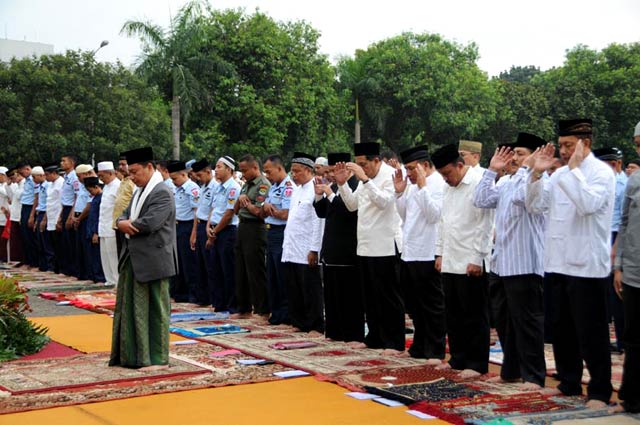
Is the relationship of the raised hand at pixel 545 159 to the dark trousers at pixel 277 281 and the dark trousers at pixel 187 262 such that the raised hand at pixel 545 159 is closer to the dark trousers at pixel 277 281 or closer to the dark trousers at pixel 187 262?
the dark trousers at pixel 277 281

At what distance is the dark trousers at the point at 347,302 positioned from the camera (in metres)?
8.75

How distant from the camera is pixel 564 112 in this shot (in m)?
48.4

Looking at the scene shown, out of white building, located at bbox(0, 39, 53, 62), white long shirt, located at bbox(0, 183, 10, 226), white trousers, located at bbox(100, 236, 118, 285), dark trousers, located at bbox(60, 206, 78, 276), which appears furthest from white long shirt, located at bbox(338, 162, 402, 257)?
white building, located at bbox(0, 39, 53, 62)

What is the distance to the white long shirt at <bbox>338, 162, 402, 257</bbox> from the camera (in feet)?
26.7

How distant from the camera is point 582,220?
19.6 feet

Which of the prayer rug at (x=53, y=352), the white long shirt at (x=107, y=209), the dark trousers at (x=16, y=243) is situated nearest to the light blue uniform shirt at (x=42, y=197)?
the dark trousers at (x=16, y=243)

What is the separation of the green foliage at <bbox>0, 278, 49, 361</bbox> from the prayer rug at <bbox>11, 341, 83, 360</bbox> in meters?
0.06

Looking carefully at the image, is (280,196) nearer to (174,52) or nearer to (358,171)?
(358,171)

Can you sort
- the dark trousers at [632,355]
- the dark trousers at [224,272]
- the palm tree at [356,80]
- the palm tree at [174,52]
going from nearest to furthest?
the dark trousers at [632,355] → the dark trousers at [224,272] → the palm tree at [174,52] → the palm tree at [356,80]

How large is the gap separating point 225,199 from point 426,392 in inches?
211

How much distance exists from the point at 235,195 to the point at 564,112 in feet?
134

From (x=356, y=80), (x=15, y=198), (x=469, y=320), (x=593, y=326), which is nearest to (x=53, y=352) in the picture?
(x=469, y=320)

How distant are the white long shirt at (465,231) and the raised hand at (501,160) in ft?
1.39

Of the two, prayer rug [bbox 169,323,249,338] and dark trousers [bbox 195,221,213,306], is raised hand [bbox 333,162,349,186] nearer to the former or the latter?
prayer rug [bbox 169,323,249,338]
